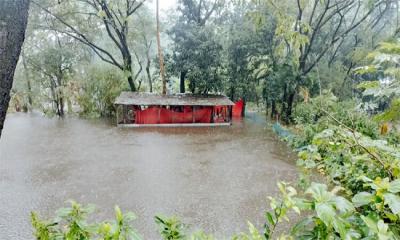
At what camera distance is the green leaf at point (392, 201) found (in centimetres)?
111

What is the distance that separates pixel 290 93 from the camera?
18.1m

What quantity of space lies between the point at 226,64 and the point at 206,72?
7.80ft

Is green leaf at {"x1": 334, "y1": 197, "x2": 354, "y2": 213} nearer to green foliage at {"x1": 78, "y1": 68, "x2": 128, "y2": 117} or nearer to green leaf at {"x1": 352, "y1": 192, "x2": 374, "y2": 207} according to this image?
green leaf at {"x1": 352, "y1": 192, "x2": 374, "y2": 207}

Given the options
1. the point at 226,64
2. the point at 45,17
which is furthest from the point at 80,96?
the point at 226,64

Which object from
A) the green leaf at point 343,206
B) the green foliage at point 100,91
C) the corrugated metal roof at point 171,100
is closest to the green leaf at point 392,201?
the green leaf at point 343,206

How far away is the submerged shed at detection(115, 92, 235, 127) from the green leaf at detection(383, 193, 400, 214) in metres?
16.3

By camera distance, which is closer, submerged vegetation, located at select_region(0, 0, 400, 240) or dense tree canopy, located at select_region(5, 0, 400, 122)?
submerged vegetation, located at select_region(0, 0, 400, 240)

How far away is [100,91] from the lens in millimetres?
21500

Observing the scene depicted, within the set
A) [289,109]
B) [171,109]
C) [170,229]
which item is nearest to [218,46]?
[171,109]

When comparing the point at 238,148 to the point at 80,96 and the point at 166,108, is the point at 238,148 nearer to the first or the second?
the point at 166,108

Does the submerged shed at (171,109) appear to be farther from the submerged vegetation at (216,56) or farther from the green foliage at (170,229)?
the green foliage at (170,229)

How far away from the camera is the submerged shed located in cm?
1753

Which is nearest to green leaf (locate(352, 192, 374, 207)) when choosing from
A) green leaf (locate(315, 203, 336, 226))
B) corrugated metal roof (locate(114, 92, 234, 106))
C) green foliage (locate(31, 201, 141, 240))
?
green leaf (locate(315, 203, 336, 226))

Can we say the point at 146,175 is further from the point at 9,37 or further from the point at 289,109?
the point at 289,109
